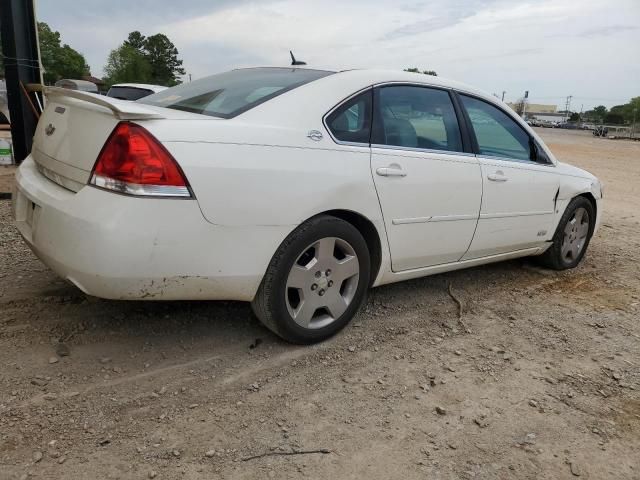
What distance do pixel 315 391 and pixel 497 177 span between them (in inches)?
81.3

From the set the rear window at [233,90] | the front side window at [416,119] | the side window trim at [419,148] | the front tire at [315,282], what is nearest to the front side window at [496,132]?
the side window trim at [419,148]

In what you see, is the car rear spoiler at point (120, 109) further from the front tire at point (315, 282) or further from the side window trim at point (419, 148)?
the side window trim at point (419, 148)

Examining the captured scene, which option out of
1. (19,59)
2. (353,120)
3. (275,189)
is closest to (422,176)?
(353,120)

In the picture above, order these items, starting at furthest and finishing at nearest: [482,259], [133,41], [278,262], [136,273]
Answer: [133,41]
[482,259]
[278,262]
[136,273]

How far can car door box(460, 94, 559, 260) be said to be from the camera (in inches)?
149

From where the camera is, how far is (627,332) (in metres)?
3.63

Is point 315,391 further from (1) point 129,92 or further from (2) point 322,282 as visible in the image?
(1) point 129,92

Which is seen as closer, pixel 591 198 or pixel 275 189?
pixel 275 189

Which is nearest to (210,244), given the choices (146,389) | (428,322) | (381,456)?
(146,389)

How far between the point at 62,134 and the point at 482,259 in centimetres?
289

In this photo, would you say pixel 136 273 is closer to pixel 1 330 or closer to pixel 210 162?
→ pixel 210 162

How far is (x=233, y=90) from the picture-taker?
316 cm

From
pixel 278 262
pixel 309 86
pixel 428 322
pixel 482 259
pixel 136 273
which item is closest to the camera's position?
pixel 136 273

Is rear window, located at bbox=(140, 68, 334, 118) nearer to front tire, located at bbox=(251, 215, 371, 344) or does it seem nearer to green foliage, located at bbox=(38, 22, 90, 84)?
front tire, located at bbox=(251, 215, 371, 344)
